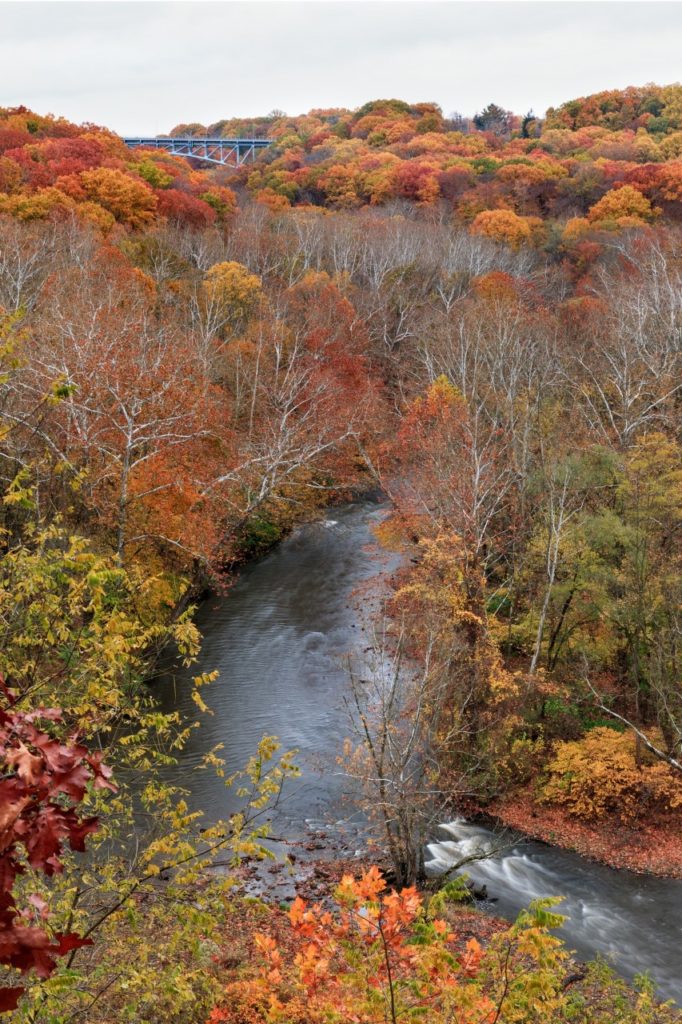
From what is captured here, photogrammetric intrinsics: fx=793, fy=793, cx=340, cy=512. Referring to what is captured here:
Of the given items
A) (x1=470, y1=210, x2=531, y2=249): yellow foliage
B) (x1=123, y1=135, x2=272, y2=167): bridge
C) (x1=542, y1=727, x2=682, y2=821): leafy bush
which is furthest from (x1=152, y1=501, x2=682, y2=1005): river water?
(x1=123, y1=135, x2=272, y2=167): bridge

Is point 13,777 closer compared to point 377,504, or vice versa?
point 13,777

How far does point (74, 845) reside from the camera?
2.97 m

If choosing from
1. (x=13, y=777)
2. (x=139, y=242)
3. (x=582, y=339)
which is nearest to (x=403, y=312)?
(x=582, y=339)

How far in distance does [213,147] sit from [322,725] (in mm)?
102973

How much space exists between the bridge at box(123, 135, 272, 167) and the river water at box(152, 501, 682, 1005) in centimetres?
8329

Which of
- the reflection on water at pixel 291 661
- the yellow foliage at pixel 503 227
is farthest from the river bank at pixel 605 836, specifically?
the yellow foliage at pixel 503 227

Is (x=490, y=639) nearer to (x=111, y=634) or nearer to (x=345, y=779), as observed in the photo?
(x=345, y=779)

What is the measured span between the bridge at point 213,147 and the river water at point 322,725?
273 ft

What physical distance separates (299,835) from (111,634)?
38.5ft

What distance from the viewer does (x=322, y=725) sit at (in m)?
21.2

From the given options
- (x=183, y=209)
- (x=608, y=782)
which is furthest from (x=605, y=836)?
(x=183, y=209)

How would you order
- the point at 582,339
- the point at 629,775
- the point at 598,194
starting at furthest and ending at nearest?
the point at 598,194 < the point at 582,339 < the point at 629,775

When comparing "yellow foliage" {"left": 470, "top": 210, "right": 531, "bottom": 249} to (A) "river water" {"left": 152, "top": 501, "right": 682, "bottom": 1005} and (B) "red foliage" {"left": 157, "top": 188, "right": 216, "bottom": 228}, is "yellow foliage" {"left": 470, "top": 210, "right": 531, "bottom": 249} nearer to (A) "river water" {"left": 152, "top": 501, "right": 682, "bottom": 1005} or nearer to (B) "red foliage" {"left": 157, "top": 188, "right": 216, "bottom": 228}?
(B) "red foliage" {"left": 157, "top": 188, "right": 216, "bottom": 228}

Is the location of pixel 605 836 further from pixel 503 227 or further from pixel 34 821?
pixel 503 227
